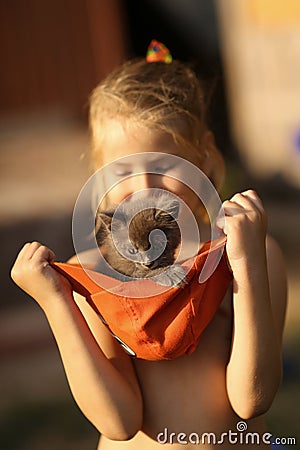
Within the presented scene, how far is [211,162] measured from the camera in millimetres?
2123

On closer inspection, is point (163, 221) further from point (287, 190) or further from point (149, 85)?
point (287, 190)

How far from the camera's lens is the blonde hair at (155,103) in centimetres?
198

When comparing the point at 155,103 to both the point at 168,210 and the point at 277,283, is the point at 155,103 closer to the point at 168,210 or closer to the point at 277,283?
the point at 168,210

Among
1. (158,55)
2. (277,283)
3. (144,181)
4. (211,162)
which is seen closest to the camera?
(144,181)

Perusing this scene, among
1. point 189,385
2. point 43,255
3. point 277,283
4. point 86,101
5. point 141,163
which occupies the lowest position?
point 86,101

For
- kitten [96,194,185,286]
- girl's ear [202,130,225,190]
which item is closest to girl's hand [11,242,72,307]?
kitten [96,194,185,286]

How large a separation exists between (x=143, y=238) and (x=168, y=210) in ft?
0.26

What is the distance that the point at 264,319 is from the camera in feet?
→ 5.89

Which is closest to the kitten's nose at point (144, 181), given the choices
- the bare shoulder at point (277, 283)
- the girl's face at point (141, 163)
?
the girl's face at point (141, 163)

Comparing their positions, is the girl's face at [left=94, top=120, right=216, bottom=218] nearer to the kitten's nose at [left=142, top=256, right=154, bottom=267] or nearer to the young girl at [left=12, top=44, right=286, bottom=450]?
the young girl at [left=12, top=44, right=286, bottom=450]

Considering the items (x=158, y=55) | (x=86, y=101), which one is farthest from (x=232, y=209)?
(x=86, y=101)

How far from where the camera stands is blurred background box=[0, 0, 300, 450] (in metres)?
5.53

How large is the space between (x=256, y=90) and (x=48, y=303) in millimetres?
6165

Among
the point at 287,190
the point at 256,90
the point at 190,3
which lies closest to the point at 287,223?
the point at 287,190
